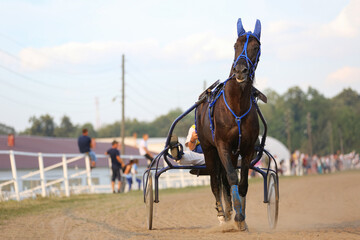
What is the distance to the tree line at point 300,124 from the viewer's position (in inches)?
3531

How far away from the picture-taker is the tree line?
89688mm

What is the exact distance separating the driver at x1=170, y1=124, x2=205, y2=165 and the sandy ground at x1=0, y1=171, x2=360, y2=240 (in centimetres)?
95

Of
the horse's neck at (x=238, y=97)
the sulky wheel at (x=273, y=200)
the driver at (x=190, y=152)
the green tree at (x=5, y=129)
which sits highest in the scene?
the green tree at (x=5, y=129)

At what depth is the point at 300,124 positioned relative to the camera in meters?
117

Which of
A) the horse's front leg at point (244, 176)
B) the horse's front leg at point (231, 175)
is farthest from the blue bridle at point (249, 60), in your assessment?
the horse's front leg at point (244, 176)

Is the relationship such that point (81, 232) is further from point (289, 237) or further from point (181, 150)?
point (289, 237)

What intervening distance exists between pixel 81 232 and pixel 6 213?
3858 millimetres

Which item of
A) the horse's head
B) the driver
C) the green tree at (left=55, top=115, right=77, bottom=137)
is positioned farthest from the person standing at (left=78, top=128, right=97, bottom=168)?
the green tree at (left=55, top=115, right=77, bottom=137)

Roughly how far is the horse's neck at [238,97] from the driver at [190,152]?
1.61 m

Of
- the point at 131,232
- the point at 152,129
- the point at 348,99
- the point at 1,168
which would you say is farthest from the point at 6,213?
the point at 348,99

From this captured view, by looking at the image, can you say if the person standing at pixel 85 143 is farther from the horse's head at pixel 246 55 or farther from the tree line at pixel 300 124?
the tree line at pixel 300 124

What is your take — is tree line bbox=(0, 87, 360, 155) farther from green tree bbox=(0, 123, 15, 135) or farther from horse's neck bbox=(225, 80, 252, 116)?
horse's neck bbox=(225, 80, 252, 116)

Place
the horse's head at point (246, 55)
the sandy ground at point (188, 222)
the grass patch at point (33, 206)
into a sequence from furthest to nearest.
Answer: the grass patch at point (33, 206), the sandy ground at point (188, 222), the horse's head at point (246, 55)

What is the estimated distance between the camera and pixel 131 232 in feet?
25.8
